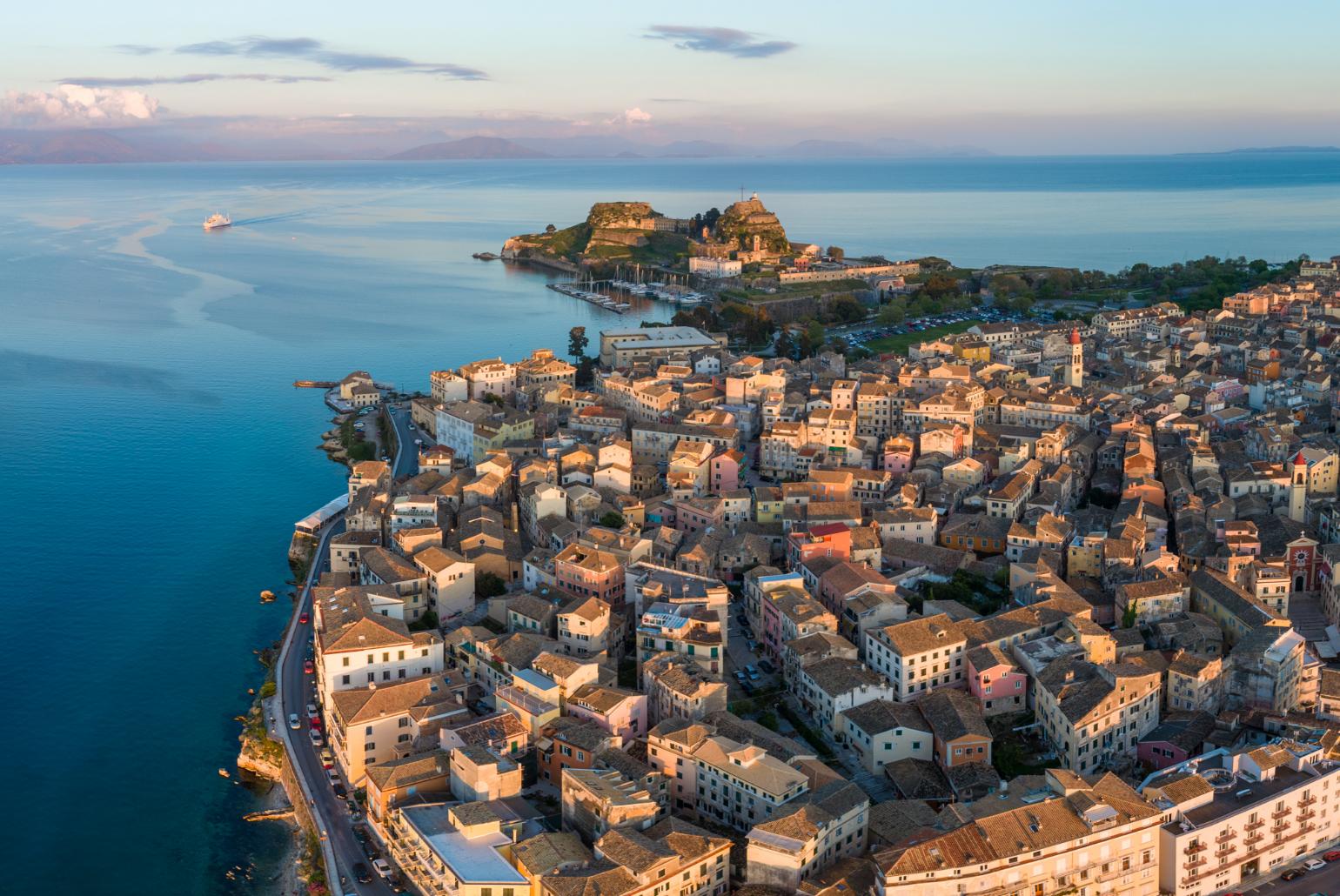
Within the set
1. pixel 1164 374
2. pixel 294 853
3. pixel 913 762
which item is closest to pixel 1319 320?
pixel 1164 374

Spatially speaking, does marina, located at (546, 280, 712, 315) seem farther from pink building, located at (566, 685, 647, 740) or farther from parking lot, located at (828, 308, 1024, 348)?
pink building, located at (566, 685, 647, 740)

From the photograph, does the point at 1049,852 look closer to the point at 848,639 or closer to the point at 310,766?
the point at 848,639

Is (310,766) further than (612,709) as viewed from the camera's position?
Yes

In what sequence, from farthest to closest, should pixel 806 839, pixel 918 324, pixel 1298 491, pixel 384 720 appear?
pixel 918 324 → pixel 1298 491 → pixel 384 720 → pixel 806 839

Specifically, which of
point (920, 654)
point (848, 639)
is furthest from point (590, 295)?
point (920, 654)

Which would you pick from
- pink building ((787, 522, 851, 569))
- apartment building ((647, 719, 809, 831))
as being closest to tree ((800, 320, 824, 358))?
pink building ((787, 522, 851, 569))

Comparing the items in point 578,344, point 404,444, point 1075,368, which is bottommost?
point 404,444

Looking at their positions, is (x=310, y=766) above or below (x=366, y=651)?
below
